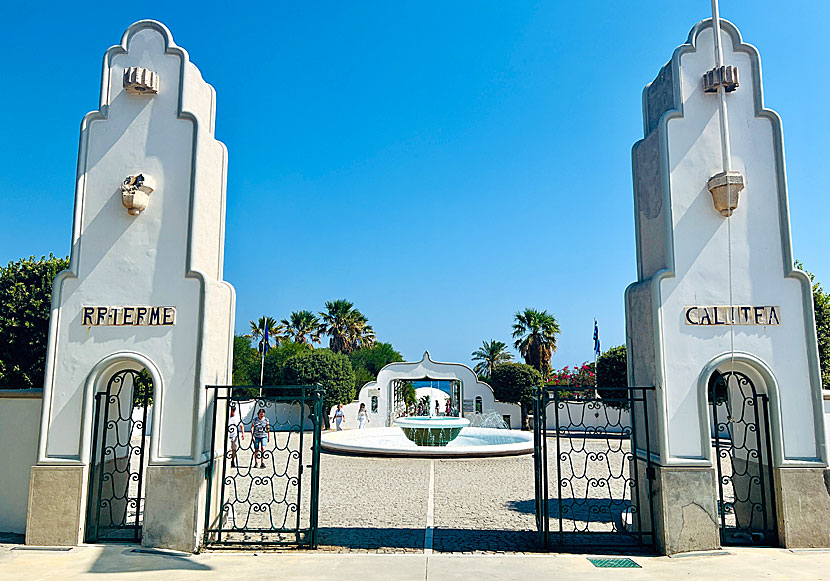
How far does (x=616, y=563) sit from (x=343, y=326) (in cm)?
4155

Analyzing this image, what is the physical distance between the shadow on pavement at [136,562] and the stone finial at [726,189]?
7603mm

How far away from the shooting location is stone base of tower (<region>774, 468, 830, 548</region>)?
7.18m

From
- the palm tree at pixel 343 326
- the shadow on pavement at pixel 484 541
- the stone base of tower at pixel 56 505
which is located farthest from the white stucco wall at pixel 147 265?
the palm tree at pixel 343 326

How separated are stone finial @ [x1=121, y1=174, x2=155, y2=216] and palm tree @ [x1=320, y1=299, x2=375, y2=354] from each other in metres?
39.3

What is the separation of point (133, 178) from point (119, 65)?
1691mm

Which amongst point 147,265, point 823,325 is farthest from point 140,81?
point 823,325

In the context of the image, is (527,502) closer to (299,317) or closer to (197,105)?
(197,105)

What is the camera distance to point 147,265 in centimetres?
777

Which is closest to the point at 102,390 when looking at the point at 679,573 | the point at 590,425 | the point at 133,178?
the point at 133,178

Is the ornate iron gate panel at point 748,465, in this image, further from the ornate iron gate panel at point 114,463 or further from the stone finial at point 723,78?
the ornate iron gate panel at point 114,463

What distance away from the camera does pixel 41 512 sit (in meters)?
7.31

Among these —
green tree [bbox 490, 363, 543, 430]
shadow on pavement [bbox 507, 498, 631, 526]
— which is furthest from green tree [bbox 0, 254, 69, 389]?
green tree [bbox 490, 363, 543, 430]

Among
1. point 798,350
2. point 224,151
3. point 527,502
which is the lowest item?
point 527,502

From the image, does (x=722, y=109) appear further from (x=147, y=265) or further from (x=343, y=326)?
(x=343, y=326)
